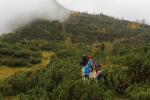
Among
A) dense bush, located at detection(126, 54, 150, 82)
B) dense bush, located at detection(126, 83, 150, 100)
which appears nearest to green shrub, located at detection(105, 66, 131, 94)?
dense bush, located at detection(126, 54, 150, 82)

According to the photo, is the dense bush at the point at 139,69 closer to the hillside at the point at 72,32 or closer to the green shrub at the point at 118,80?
the green shrub at the point at 118,80

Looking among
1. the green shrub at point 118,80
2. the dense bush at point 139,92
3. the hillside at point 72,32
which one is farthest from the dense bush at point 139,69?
the hillside at point 72,32

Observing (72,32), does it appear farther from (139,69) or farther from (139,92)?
(139,92)

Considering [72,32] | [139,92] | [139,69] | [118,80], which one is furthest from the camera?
[72,32]

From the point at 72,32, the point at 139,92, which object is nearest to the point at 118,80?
the point at 139,92

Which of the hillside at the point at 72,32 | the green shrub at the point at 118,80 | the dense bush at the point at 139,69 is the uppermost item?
the dense bush at the point at 139,69

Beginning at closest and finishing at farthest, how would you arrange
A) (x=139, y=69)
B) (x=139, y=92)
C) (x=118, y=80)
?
(x=139, y=92)
(x=118, y=80)
(x=139, y=69)

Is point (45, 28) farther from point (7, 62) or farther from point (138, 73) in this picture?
point (138, 73)

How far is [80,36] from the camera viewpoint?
153000 millimetres

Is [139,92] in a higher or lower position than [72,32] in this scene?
higher

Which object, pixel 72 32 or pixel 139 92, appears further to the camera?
pixel 72 32

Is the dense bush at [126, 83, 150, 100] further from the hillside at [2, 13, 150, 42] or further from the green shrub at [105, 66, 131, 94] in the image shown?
the hillside at [2, 13, 150, 42]

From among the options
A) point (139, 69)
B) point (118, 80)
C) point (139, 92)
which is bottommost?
point (118, 80)

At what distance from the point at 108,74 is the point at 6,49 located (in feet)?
185
